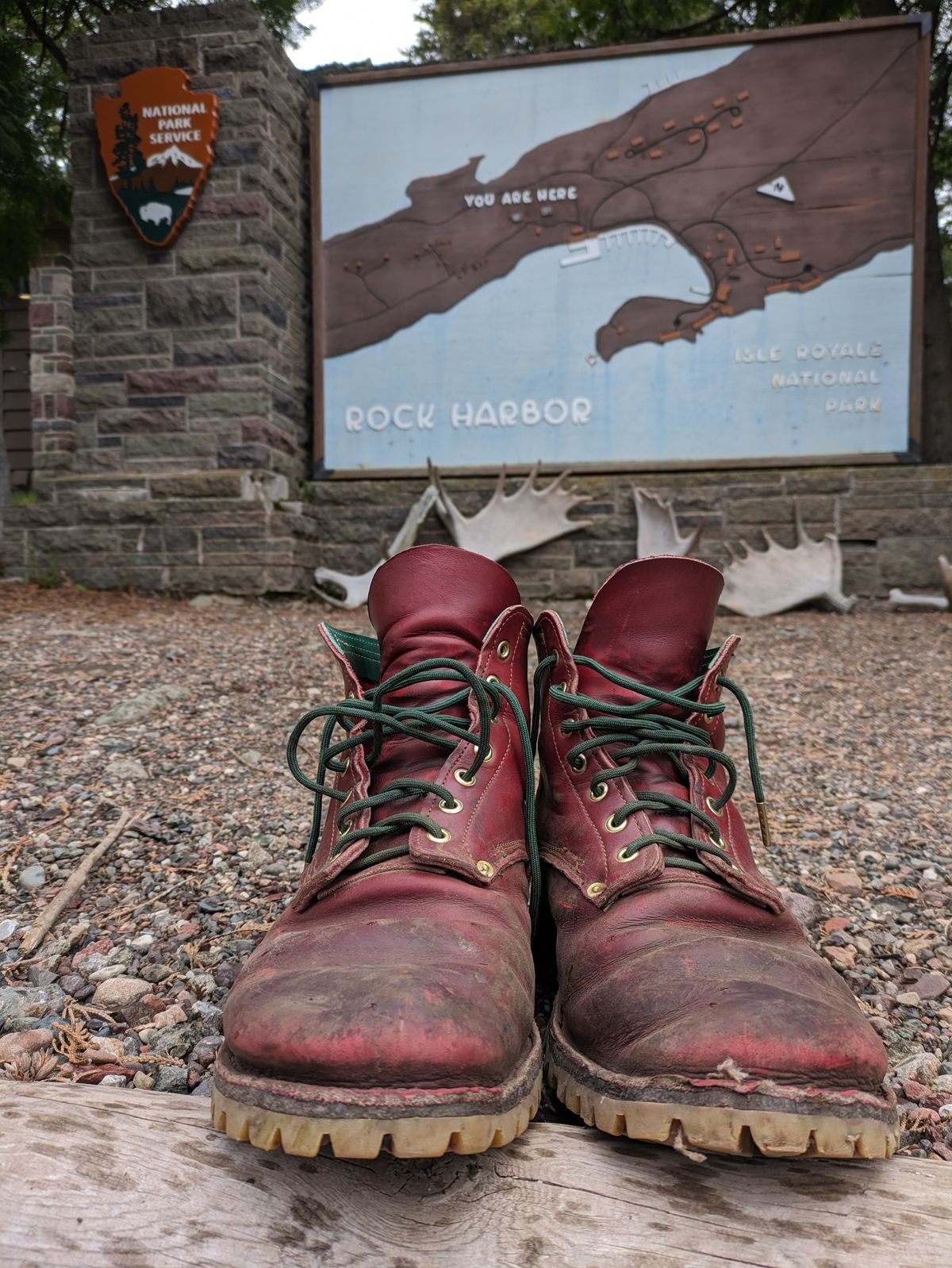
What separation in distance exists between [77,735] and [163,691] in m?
0.48

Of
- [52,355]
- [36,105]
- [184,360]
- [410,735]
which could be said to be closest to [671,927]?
[410,735]

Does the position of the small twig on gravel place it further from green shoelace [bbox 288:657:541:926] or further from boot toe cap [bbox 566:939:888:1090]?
boot toe cap [bbox 566:939:888:1090]

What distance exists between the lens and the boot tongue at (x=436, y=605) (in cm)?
124

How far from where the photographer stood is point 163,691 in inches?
112

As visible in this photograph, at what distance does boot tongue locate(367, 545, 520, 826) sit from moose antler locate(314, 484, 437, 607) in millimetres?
4064

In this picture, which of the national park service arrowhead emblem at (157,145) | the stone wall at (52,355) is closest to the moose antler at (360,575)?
the stone wall at (52,355)

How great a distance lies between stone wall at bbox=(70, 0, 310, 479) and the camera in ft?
17.1

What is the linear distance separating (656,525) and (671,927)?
15.2ft

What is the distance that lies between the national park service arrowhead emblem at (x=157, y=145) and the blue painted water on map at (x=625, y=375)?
1.40 metres

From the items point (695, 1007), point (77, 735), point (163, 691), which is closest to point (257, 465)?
point (163, 691)

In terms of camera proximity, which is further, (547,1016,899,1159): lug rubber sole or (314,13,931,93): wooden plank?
(314,13,931,93): wooden plank

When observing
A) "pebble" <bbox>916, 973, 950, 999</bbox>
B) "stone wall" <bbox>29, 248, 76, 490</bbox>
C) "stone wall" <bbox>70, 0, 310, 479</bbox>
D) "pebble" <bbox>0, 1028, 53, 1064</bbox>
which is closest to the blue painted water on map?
"stone wall" <bbox>70, 0, 310, 479</bbox>

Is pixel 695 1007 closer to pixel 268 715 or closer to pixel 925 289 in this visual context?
pixel 268 715

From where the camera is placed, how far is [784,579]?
17.1ft
